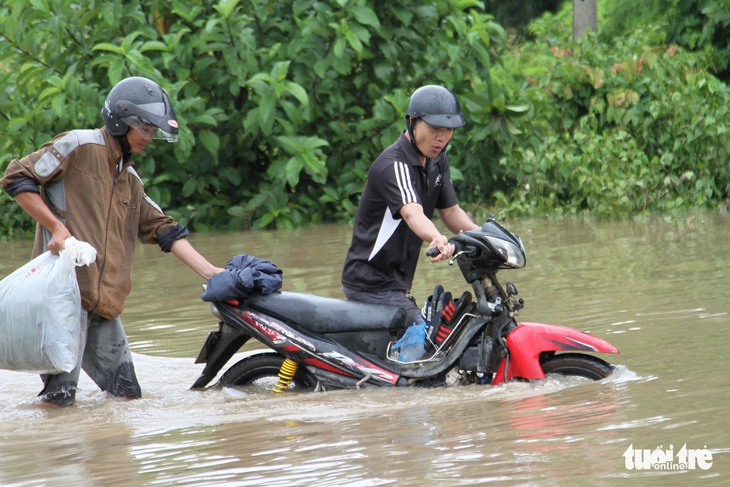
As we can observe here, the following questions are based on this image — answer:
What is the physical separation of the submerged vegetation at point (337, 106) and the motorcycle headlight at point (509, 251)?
755 cm

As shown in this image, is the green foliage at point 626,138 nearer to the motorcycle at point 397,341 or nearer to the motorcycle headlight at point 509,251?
the motorcycle at point 397,341

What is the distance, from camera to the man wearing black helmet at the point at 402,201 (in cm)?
553

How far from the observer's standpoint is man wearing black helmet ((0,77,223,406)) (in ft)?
17.7

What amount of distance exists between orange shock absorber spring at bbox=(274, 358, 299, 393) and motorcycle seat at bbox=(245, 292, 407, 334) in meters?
0.21

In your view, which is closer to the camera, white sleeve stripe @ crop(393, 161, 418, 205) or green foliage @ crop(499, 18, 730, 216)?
white sleeve stripe @ crop(393, 161, 418, 205)

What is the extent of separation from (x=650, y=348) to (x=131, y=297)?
492cm

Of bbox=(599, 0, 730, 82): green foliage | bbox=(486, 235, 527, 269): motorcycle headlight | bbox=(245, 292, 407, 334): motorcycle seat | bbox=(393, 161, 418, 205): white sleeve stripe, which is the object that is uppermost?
bbox=(599, 0, 730, 82): green foliage

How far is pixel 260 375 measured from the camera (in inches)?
238

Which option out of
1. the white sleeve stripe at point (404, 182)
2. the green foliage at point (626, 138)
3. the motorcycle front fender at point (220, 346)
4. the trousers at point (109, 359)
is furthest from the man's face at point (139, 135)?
the green foliage at point (626, 138)

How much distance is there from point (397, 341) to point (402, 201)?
2.56 feet

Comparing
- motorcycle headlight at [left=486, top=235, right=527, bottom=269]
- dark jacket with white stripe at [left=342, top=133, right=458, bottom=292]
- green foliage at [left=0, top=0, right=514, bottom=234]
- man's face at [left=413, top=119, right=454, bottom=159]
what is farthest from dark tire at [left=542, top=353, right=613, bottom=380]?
→ green foliage at [left=0, top=0, right=514, bottom=234]

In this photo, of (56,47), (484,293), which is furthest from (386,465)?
(56,47)

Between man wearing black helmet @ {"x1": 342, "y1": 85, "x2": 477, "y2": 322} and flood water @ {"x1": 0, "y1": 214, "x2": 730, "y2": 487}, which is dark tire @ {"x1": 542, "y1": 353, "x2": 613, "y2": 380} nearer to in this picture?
flood water @ {"x1": 0, "y1": 214, "x2": 730, "y2": 487}

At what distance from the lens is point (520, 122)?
46.8ft
